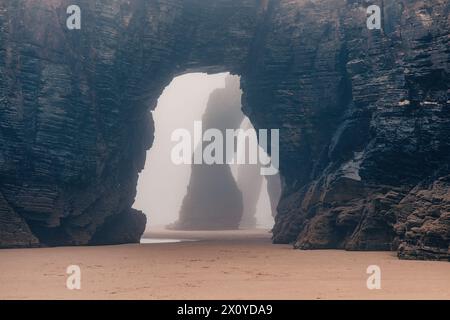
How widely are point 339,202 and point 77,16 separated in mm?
17828

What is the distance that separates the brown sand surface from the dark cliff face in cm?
474

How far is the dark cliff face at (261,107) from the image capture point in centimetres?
2002

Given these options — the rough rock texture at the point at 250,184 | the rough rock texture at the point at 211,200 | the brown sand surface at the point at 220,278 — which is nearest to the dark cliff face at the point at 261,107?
the brown sand surface at the point at 220,278

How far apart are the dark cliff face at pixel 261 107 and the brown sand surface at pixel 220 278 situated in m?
4.74

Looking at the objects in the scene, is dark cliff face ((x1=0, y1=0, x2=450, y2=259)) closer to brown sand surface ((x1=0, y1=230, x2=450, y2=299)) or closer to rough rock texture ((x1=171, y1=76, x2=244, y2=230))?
brown sand surface ((x1=0, y1=230, x2=450, y2=299))

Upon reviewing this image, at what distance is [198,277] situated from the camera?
12.2 m

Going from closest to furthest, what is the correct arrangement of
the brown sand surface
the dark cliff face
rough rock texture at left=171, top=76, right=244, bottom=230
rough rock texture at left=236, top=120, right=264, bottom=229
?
the brown sand surface < the dark cliff face < rough rock texture at left=171, top=76, right=244, bottom=230 < rough rock texture at left=236, top=120, right=264, bottom=229

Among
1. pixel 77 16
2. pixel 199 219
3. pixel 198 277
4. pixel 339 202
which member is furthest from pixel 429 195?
pixel 199 219

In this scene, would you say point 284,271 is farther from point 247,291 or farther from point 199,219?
point 199,219

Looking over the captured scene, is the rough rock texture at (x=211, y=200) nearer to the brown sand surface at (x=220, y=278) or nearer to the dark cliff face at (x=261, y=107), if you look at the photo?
the dark cliff face at (x=261, y=107)

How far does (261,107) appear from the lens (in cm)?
3288

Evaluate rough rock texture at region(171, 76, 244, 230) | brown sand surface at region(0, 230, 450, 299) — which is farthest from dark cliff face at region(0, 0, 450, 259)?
rough rock texture at region(171, 76, 244, 230)

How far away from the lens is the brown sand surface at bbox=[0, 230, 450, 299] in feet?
31.1
